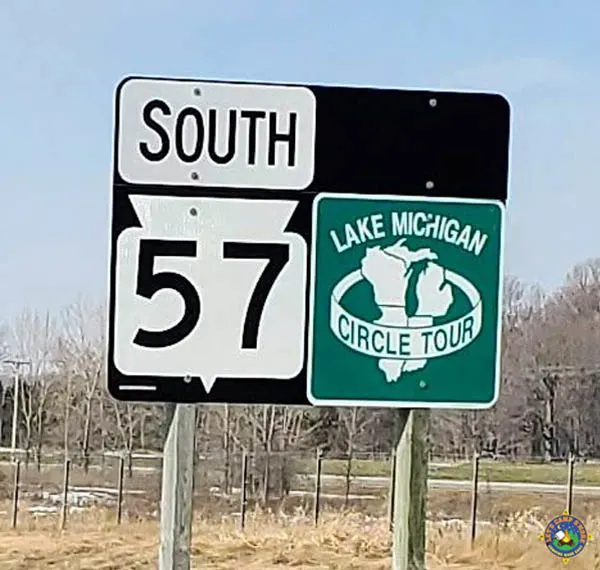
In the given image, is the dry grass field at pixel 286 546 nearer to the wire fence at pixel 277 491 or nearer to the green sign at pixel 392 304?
the wire fence at pixel 277 491

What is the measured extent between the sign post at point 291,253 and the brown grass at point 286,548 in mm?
9720

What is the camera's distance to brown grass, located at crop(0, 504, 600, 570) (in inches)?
479

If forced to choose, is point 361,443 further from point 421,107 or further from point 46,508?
point 421,107

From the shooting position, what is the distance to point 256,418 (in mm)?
20438

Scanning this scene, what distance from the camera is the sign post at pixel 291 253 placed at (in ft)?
6.82

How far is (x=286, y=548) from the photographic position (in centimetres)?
1303

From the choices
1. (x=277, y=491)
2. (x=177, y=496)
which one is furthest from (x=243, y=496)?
(x=177, y=496)

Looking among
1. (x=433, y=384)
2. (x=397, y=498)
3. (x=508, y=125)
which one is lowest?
(x=397, y=498)

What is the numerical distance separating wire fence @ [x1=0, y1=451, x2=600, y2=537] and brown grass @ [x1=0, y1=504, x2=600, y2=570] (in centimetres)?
40

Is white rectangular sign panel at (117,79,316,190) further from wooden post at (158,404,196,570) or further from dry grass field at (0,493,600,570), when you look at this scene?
dry grass field at (0,493,600,570)

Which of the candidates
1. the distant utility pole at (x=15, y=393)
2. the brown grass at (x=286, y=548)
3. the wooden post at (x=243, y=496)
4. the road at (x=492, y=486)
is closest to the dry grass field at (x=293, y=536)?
the brown grass at (x=286, y=548)

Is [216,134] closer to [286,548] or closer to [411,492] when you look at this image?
[411,492]

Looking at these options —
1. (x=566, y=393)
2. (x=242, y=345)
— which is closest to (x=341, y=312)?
(x=242, y=345)

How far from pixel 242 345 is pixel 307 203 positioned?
0.89ft
